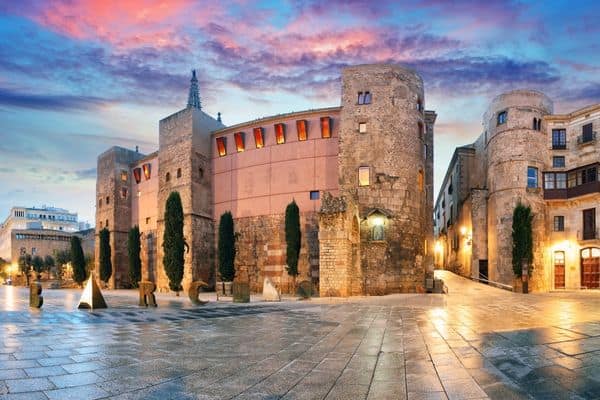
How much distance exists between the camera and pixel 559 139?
29.4m

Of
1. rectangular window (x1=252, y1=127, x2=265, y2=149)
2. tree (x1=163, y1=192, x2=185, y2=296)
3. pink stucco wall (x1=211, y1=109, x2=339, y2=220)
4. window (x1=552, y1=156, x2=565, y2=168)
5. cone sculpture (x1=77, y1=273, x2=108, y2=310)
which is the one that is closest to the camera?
cone sculpture (x1=77, y1=273, x2=108, y2=310)

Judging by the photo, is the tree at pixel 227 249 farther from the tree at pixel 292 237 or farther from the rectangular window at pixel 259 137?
the rectangular window at pixel 259 137

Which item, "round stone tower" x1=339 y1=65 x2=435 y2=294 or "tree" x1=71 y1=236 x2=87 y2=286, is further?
"tree" x1=71 y1=236 x2=87 y2=286

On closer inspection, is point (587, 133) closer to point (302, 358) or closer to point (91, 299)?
point (302, 358)

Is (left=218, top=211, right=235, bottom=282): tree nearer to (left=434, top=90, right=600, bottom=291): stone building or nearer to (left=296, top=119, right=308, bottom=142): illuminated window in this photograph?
(left=296, top=119, right=308, bottom=142): illuminated window

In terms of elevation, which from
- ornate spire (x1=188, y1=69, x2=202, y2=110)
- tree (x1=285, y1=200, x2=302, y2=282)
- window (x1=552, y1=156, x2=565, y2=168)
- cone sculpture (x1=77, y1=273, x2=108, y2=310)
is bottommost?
cone sculpture (x1=77, y1=273, x2=108, y2=310)

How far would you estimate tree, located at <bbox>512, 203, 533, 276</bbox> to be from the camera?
26438mm

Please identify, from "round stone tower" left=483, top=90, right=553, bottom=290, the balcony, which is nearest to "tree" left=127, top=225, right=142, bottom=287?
"round stone tower" left=483, top=90, right=553, bottom=290

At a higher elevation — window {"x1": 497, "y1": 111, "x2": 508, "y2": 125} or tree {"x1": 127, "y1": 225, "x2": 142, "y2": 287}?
window {"x1": 497, "y1": 111, "x2": 508, "y2": 125}

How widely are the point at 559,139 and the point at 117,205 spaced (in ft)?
113

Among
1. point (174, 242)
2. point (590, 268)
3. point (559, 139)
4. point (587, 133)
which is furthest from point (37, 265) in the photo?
point (587, 133)

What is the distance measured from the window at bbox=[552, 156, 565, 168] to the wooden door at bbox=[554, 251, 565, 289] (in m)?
5.79

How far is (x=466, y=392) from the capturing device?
4.96 m

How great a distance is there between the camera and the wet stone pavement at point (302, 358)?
509 cm
